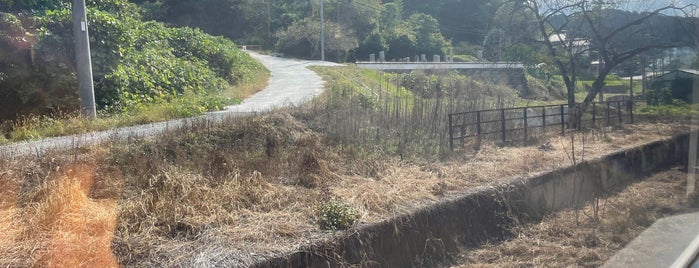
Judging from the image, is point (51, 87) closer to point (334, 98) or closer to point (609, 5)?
point (334, 98)

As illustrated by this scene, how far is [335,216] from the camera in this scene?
5.72 m

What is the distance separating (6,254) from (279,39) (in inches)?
1995

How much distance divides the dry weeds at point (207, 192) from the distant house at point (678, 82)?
12.4 meters

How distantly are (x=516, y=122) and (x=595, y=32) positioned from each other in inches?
254

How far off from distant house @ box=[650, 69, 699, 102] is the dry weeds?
488 inches

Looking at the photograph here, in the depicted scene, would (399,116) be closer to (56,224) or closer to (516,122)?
(516,122)

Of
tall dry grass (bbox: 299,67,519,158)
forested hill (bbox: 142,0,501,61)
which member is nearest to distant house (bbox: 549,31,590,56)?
tall dry grass (bbox: 299,67,519,158)

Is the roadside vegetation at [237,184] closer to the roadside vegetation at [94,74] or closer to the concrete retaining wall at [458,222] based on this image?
the concrete retaining wall at [458,222]

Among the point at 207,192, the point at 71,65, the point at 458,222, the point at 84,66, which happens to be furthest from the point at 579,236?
the point at 71,65

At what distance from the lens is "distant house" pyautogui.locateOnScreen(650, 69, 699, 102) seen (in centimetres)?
1853

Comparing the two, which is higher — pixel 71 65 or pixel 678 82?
pixel 71 65

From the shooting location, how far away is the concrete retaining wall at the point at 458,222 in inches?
216

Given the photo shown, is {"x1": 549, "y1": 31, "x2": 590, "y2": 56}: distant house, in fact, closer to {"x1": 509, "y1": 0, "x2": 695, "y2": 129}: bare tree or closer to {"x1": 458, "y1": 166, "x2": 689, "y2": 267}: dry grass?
{"x1": 509, "y1": 0, "x2": 695, "y2": 129}: bare tree

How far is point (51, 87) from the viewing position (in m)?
13.3
